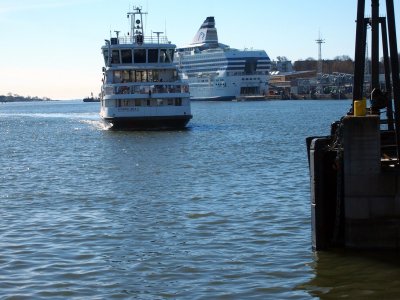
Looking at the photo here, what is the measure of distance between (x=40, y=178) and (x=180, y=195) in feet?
26.8

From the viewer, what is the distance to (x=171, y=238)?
56.0 ft

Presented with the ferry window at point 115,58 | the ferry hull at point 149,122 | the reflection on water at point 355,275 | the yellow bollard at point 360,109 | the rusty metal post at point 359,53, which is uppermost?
the ferry window at point 115,58

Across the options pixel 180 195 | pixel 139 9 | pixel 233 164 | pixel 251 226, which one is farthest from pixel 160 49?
pixel 251 226

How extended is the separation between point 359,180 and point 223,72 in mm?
162662

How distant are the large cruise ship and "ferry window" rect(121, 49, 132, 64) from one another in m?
108

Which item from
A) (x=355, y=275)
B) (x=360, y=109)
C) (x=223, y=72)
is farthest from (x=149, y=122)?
(x=223, y=72)

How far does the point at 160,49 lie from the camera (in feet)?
205

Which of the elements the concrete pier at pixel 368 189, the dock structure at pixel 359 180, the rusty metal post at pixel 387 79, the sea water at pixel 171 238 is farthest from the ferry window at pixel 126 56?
the concrete pier at pixel 368 189

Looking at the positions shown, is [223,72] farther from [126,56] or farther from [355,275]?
[355,275]

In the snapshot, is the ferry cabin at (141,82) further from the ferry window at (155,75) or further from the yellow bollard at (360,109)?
the yellow bollard at (360,109)

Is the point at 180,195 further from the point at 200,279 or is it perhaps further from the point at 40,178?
the point at 200,279

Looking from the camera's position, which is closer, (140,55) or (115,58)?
(140,55)

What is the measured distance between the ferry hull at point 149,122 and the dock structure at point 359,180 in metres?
44.0

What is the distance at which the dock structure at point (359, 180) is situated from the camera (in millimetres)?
13352
